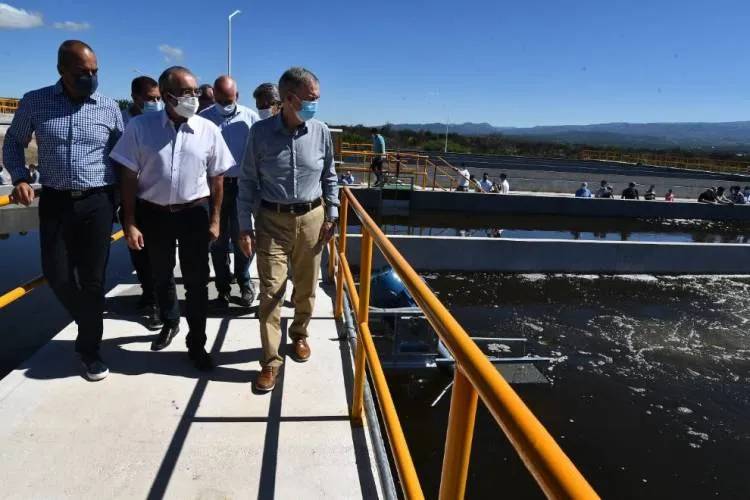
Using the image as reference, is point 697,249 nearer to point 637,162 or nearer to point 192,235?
point 192,235

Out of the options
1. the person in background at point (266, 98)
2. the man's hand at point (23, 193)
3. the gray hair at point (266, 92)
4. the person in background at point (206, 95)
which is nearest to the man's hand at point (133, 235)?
the man's hand at point (23, 193)

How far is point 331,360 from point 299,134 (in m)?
1.36

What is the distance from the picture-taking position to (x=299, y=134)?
2.49 metres

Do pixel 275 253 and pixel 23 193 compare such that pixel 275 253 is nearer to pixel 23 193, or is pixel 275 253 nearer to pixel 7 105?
pixel 23 193

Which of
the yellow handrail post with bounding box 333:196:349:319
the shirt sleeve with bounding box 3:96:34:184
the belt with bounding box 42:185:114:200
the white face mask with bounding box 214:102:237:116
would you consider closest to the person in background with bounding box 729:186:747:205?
the yellow handrail post with bounding box 333:196:349:319

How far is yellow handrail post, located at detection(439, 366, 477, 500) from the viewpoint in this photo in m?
0.96

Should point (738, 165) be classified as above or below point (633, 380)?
above

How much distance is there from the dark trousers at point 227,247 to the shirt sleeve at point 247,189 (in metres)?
0.87

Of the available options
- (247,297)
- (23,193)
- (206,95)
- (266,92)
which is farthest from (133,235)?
(206,95)

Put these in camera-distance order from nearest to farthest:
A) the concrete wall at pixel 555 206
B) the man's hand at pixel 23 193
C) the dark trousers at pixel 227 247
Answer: the man's hand at pixel 23 193 → the dark trousers at pixel 227 247 → the concrete wall at pixel 555 206

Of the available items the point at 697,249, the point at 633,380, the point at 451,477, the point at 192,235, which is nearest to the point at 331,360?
the point at 192,235

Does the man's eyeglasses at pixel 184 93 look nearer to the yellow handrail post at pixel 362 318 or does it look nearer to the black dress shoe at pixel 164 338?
the yellow handrail post at pixel 362 318

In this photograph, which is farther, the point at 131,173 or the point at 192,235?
the point at 192,235

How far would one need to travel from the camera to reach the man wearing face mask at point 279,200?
2.45 metres
